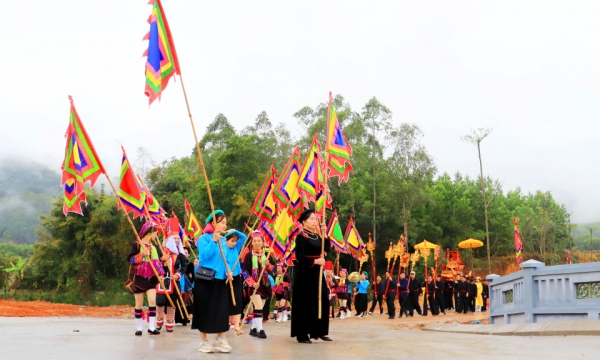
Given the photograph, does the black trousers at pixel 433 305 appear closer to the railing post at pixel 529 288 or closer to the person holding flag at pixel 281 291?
the person holding flag at pixel 281 291

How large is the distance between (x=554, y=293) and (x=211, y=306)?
28.5ft

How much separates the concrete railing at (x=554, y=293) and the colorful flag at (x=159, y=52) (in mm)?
8995

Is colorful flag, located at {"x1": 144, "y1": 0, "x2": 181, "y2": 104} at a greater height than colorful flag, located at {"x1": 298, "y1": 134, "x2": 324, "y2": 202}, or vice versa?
colorful flag, located at {"x1": 144, "y1": 0, "x2": 181, "y2": 104}

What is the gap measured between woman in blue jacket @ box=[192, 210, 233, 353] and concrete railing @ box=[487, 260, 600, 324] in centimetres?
806

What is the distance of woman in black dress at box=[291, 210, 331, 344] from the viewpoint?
944 centimetres

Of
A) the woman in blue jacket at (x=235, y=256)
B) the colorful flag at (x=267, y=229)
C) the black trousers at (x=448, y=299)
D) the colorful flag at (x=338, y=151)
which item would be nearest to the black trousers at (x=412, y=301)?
the black trousers at (x=448, y=299)

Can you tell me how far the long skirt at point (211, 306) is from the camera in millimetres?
8000

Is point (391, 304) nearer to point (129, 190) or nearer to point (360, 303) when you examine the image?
point (360, 303)

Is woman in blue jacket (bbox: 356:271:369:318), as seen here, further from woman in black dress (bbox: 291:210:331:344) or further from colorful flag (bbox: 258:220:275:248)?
woman in black dress (bbox: 291:210:331:344)

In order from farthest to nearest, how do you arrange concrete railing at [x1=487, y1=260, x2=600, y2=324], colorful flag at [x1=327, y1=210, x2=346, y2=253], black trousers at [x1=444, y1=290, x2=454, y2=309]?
→ black trousers at [x1=444, y1=290, x2=454, y2=309], colorful flag at [x1=327, y1=210, x2=346, y2=253], concrete railing at [x1=487, y1=260, x2=600, y2=324]

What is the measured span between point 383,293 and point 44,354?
74.1 feet

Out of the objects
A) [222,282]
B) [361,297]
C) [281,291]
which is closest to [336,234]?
[281,291]

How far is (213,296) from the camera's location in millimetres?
8211

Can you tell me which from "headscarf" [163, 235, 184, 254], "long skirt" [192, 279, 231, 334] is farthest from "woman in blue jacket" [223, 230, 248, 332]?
"headscarf" [163, 235, 184, 254]
